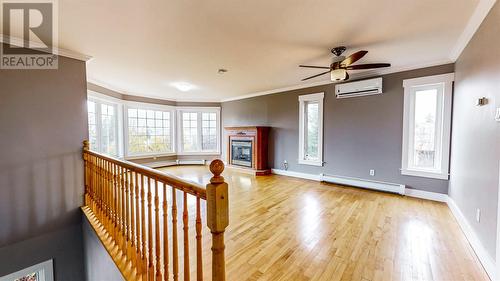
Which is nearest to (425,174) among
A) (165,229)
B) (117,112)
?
(165,229)

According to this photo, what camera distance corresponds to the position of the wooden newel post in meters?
0.97

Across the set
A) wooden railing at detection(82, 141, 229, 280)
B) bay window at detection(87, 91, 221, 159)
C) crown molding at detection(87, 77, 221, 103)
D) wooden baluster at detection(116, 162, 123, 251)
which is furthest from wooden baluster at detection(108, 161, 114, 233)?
crown molding at detection(87, 77, 221, 103)

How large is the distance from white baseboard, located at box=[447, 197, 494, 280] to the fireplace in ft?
13.9

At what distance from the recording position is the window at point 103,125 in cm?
456

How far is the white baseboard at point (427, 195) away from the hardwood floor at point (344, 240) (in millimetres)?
171

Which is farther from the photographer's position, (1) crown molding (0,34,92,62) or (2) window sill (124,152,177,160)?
(2) window sill (124,152,177,160)

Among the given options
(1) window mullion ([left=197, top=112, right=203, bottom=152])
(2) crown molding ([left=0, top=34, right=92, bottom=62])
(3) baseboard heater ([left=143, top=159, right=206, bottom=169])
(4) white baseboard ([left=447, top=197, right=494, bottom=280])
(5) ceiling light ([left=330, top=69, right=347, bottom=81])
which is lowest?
(4) white baseboard ([left=447, top=197, right=494, bottom=280])

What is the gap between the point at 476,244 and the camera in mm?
2039

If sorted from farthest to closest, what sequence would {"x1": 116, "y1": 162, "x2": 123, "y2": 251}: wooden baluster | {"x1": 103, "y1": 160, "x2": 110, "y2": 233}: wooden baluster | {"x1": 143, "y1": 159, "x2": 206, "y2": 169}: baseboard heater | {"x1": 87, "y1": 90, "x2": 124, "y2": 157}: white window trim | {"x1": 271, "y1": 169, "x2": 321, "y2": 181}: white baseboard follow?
1. {"x1": 143, "y1": 159, "x2": 206, "y2": 169}: baseboard heater
2. {"x1": 271, "y1": 169, "x2": 321, "y2": 181}: white baseboard
3. {"x1": 87, "y1": 90, "x2": 124, "y2": 157}: white window trim
4. {"x1": 103, "y1": 160, "x2": 110, "y2": 233}: wooden baluster
5. {"x1": 116, "y1": 162, "x2": 123, "y2": 251}: wooden baluster

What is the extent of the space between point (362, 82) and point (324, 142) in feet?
4.88

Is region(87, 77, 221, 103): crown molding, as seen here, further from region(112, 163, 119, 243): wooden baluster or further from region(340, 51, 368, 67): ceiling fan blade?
region(340, 51, 368, 67): ceiling fan blade

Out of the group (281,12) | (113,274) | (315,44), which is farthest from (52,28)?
(315,44)

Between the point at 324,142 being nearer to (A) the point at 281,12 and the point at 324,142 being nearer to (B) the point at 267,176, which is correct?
(B) the point at 267,176

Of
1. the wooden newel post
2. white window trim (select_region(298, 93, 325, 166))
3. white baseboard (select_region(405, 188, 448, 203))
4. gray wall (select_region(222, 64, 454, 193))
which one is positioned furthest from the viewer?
white window trim (select_region(298, 93, 325, 166))
